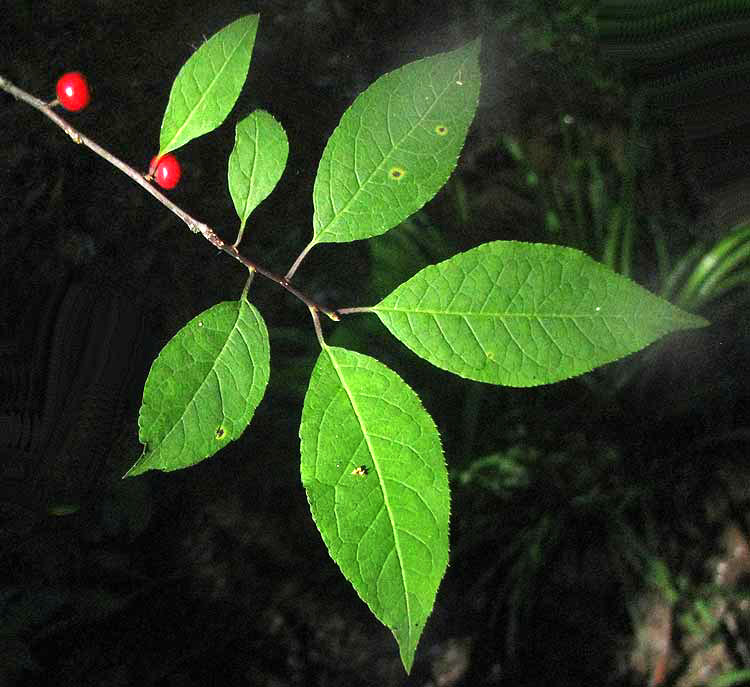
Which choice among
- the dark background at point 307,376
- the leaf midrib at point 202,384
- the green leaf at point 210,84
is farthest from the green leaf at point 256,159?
the dark background at point 307,376

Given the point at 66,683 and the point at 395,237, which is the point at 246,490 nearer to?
the point at 66,683

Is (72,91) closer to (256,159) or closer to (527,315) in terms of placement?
(256,159)

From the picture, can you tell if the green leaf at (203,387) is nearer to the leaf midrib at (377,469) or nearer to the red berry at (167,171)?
the leaf midrib at (377,469)

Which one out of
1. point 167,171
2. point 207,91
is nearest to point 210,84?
point 207,91

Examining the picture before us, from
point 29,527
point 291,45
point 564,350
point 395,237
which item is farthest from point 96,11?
point 564,350

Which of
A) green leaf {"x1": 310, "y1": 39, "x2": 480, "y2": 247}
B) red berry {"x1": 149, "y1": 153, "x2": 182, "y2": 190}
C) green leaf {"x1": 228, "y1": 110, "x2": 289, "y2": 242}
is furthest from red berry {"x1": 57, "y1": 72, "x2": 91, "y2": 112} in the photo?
green leaf {"x1": 310, "y1": 39, "x2": 480, "y2": 247}
